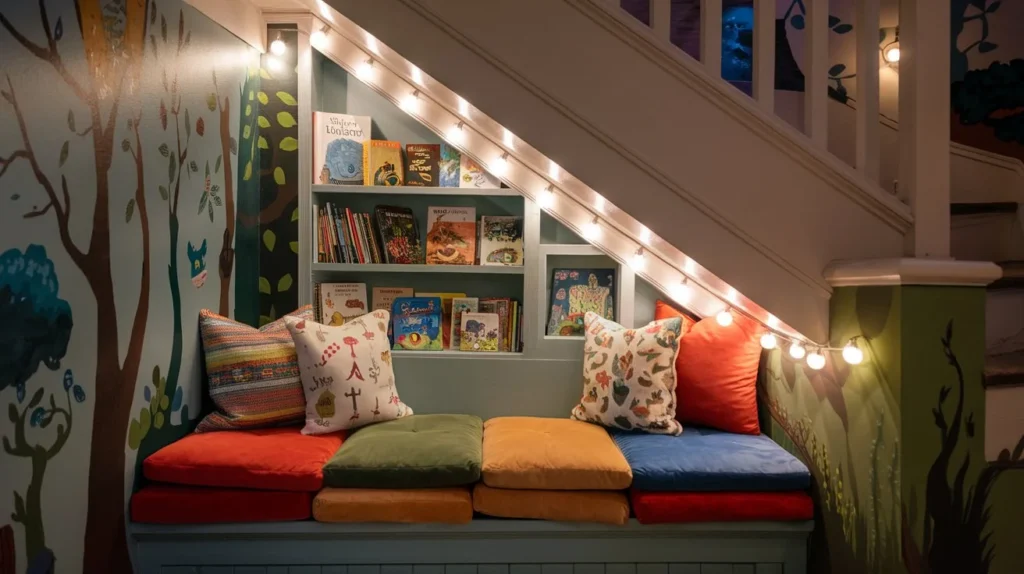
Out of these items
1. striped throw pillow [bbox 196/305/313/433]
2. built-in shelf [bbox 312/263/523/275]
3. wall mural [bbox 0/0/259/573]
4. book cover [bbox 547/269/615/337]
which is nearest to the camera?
wall mural [bbox 0/0/259/573]

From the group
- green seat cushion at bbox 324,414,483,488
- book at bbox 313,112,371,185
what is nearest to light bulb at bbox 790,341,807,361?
green seat cushion at bbox 324,414,483,488

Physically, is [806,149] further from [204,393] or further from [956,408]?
[204,393]

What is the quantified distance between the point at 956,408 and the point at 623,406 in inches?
43.3

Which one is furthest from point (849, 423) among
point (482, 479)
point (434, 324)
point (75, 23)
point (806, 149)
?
point (75, 23)

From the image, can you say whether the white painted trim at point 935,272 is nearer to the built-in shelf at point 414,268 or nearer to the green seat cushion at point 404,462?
the green seat cushion at point 404,462

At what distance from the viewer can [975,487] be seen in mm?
1646

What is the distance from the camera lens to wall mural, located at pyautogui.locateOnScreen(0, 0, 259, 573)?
1.56 metres

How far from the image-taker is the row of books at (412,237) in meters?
2.78

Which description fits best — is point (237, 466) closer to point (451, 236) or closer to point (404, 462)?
point (404, 462)

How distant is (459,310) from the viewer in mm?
2867

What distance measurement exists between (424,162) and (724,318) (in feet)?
4.61

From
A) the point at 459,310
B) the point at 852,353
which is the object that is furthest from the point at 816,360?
the point at 459,310

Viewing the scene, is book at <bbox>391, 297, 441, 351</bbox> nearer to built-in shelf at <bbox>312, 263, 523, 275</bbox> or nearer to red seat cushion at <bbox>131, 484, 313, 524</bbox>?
built-in shelf at <bbox>312, 263, 523, 275</bbox>

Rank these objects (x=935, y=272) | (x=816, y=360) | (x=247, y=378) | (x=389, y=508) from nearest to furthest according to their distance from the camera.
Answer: (x=935, y=272) → (x=816, y=360) → (x=389, y=508) → (x=247, y=378)
